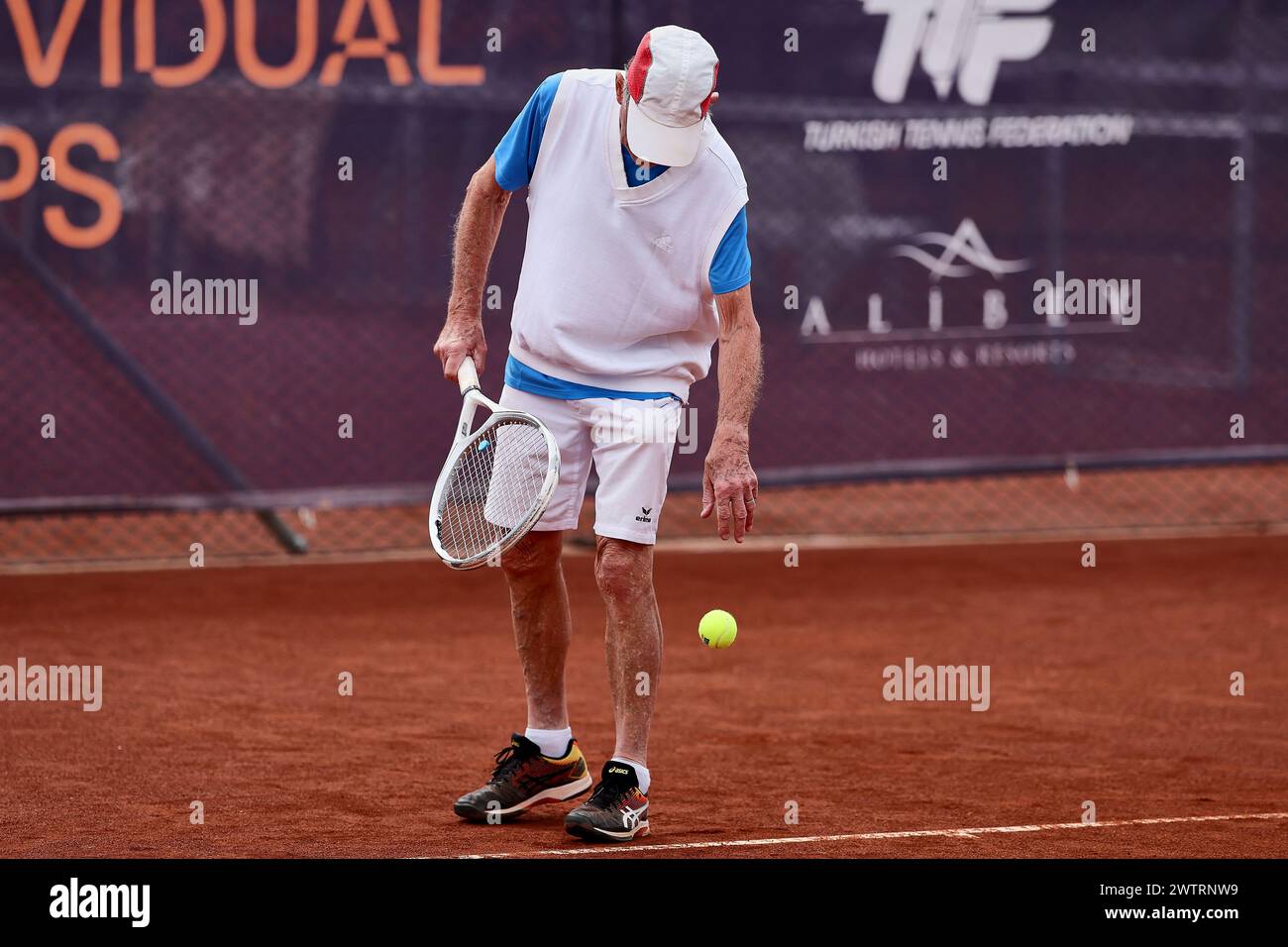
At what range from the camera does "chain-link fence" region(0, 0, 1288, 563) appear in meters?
7.93

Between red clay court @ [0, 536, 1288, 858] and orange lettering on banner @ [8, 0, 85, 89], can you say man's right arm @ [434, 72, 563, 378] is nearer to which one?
red clay court @ [0, 536, 1288, 858]

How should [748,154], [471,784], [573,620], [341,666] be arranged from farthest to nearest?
1. [748,154]
2. [573,620]
3. [341,666]
4. [471,784]

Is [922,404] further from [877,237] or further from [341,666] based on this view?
[341,666]

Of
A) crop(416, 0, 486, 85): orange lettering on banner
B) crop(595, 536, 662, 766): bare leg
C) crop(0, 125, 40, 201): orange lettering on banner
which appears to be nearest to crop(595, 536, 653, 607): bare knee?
crop(595, 536, 662, 766): bare leg

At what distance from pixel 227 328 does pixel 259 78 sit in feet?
3.27

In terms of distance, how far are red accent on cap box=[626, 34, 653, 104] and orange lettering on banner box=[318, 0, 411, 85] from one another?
3.91 metres

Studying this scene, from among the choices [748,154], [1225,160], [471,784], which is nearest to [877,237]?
[748,154]

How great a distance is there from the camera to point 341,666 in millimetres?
6660

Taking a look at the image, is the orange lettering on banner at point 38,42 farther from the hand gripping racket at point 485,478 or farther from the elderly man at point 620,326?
the hand gripping racket at point 485,478

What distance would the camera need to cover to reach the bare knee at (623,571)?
4566 mm

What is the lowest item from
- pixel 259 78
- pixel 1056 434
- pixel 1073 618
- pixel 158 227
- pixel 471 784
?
pixel 471 784

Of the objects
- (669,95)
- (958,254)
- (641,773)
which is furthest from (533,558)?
(958,254)

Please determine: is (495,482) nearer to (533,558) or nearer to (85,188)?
(533,558)

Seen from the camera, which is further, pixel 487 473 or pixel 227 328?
pixel 227 328
